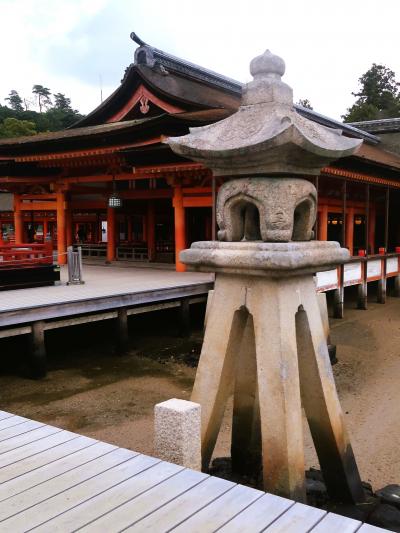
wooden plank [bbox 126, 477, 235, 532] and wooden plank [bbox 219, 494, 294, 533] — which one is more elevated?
wooden plank [bbox 126, 477, 235, 532]

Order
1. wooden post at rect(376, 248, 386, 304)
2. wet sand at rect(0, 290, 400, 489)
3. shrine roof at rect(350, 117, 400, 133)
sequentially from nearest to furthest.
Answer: wet sand at rect(0, 290, 400, 489) < wooden post at rect(376, 248, 386, 304) < shrine roof at rect(350, 117, 400, 133)

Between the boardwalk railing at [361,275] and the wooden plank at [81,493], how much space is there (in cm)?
1170

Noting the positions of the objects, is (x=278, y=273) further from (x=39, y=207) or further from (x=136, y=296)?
(x=39, y=207)

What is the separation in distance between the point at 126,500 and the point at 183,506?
369 millimetres

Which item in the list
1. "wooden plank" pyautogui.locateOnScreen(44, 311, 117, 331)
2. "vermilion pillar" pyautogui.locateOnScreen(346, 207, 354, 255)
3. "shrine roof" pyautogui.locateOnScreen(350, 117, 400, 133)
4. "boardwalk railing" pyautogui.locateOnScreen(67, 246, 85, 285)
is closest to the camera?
"wooden plank" pyautogui.locateOnScreen(44, 311, 117, 331)

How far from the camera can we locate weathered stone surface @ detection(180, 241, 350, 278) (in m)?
4.16

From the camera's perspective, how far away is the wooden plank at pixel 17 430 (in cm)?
411

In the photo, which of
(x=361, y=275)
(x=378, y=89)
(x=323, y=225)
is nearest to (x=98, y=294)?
(x=323, y=225)

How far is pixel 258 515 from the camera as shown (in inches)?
119

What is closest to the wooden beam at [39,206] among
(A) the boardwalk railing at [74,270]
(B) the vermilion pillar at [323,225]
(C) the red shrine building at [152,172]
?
(C) the red shrine building at [152,172]

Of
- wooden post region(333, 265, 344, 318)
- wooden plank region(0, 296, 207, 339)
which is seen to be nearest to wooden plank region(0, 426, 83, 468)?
wooden plank region(0, 296, 207, 339)

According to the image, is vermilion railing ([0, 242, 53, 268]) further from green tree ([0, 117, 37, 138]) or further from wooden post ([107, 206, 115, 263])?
green tree ([0, 117, 37, 138])

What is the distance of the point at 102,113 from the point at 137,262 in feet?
19.1

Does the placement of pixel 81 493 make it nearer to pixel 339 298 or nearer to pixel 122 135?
pixel 122 135
